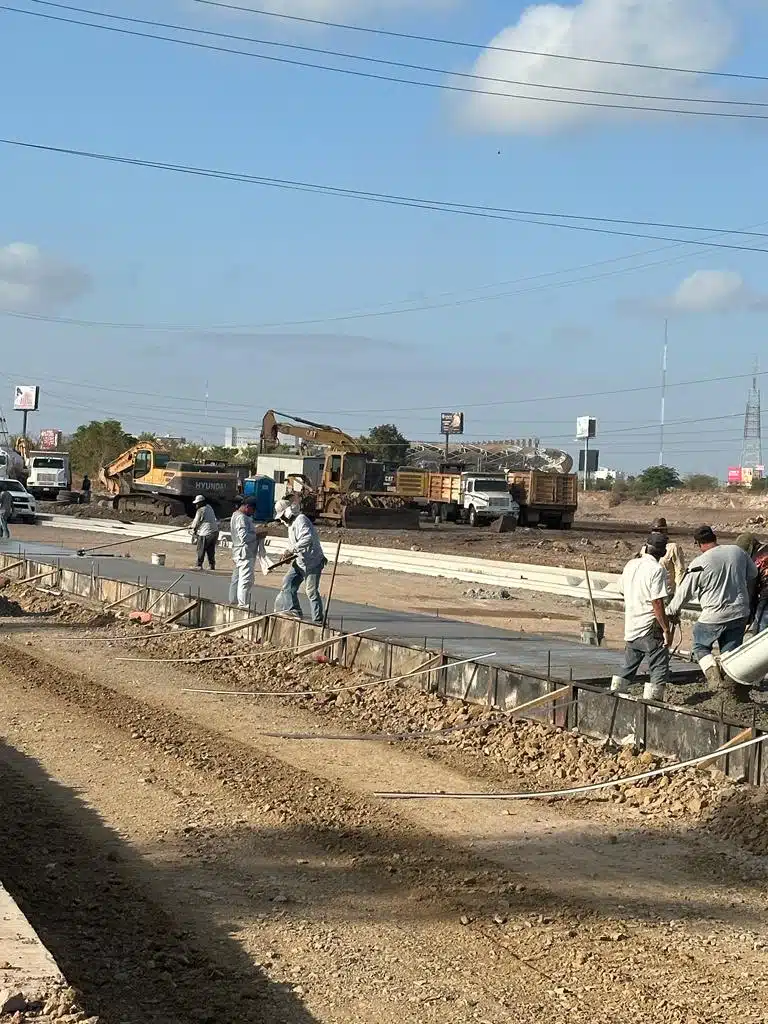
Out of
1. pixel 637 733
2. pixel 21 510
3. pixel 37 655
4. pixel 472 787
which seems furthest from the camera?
pixel 21 510

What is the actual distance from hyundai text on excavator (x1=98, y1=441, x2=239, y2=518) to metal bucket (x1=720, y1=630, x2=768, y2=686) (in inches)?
1665

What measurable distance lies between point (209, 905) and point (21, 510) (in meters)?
41.0

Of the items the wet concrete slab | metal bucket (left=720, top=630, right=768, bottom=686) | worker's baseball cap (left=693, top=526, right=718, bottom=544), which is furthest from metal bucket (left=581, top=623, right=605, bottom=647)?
metal bucket (left=720, top=630, right=768, bottom=686)

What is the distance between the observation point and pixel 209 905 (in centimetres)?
617

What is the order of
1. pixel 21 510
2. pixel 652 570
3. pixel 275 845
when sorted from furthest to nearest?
1. pixel 21 510
2. pixel 652 570
3. pixel 275 845

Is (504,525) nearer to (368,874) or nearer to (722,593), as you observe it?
(722,593)

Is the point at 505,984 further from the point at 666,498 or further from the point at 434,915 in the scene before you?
the point at 666,498

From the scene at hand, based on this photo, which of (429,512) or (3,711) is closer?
(3,711)

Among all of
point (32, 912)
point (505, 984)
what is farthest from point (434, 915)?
point (32, 912)

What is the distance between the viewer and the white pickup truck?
63.3m

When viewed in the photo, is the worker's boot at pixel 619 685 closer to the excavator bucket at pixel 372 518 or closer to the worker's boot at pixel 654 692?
the worker's boot at pixel 654 692

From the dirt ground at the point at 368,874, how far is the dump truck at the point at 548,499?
42.1 m

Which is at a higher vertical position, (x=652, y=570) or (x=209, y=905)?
(x=652, y=570)

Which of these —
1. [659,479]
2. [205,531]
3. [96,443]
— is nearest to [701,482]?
[659,479]
